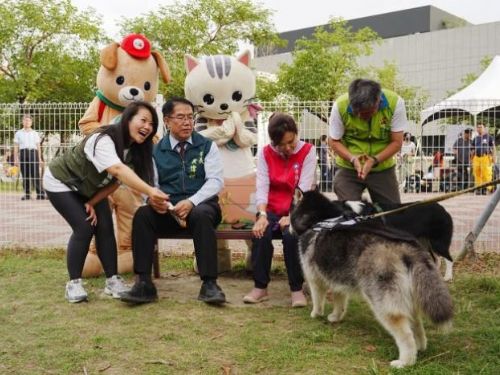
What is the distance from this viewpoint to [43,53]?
2069cm

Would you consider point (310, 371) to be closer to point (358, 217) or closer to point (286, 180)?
point (358, 217)

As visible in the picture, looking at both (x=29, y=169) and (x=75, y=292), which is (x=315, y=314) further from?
(x=29, y=169)

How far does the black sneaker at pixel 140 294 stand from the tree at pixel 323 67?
1820 cm

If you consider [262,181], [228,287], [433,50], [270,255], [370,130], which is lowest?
[228,287]

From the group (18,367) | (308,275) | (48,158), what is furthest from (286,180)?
(48,158)

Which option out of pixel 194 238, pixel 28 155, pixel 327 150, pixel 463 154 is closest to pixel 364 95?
pixel 194 238

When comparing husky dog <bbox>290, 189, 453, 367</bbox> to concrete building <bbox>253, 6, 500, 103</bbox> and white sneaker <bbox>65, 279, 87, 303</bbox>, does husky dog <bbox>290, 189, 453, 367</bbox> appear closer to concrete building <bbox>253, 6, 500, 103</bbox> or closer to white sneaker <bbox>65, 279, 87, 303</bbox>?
white sneaker <bbox>65, 279, 87, 303</bbox>

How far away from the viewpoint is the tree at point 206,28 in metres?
22.5

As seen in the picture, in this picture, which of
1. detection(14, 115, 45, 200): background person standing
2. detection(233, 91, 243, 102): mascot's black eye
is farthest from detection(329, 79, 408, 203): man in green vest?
Answer: detection(14, 115, 45, 200): background person standing

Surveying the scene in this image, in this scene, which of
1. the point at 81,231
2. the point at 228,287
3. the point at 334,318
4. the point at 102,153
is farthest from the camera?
the point at 228,287

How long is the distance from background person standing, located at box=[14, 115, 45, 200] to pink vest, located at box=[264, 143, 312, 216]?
12.1ft

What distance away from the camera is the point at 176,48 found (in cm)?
2292

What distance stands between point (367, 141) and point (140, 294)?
85.3 inches

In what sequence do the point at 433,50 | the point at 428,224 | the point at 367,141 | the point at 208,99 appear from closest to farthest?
the point at 367,141 → the point at 428,224 → the point at 208,99 → the point at 433,50
